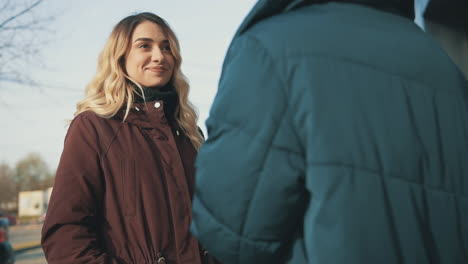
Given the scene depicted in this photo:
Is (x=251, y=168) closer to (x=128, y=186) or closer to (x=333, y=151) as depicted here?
(x=333, y=151)

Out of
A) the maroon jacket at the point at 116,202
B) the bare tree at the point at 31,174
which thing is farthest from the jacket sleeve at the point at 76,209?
the bare tree at the point at 31,174

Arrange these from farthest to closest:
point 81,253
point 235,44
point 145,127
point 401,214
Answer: point 145,127, point 81,253, point 235,44, point 401,214

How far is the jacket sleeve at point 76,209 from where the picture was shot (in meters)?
1.93

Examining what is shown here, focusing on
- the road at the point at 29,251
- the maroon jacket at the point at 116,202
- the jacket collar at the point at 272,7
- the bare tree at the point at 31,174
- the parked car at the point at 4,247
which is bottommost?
the bare tree at the point at 31,174

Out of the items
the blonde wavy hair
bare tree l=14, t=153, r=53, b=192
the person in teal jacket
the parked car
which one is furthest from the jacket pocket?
bare tree l=14, t=153, r=53, b=192

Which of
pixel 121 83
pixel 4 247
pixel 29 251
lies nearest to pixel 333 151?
pixel 121 83

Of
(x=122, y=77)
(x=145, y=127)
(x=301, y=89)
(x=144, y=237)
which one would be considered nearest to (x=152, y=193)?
(x=144, y=237)

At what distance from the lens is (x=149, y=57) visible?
7.82 feet

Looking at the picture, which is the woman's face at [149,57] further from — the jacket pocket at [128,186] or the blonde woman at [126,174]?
the jacket pocket at [128,186]

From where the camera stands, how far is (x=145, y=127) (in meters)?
2.22

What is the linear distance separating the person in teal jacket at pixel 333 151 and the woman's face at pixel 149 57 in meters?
1.24

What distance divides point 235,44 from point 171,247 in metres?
1.10

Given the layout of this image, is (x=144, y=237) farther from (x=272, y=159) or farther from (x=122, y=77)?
(x=272, y=159)

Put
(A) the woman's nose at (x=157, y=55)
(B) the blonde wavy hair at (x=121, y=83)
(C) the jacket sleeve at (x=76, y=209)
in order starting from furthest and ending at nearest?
(A) the woman's nose at (x=157, y=55)
(B) the blonde wavy hair at (x=121, y=83)
(C) the jacket sleeve at (x=76, y=209)
